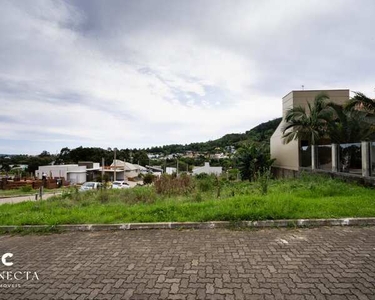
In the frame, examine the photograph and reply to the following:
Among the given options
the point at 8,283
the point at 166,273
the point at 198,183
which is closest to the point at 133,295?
the point at 166,273

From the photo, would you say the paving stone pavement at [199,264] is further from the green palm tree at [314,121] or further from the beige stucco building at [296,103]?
the beige stucco building at [296,103]

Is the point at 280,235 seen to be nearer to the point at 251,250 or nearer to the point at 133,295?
the point at 251,250

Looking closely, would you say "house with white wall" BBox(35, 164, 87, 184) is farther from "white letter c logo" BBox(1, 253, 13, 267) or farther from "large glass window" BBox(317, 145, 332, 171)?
"white letter c logo" BBox(1, 253, 13, 267)

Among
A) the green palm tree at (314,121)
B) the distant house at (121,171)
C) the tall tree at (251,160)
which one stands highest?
the green palm tree at (314,121)

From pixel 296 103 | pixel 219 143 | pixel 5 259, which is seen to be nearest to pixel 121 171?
pixel 219 143

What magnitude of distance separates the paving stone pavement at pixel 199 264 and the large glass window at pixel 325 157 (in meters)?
9.23

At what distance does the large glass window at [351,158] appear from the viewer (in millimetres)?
10273

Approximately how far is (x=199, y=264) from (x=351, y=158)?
10.6 meters

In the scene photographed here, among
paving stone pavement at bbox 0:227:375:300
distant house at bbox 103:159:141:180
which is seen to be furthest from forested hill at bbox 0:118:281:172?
paving stone pavement at bbox 0:227:375:300

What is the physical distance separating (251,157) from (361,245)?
61.7 feet

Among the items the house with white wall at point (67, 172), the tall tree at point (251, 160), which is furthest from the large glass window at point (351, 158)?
the house with white wall at point (67, 172)

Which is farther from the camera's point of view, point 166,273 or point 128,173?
point 128,173

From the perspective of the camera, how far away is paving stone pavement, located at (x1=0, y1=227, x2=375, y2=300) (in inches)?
112

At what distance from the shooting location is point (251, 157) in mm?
22547
